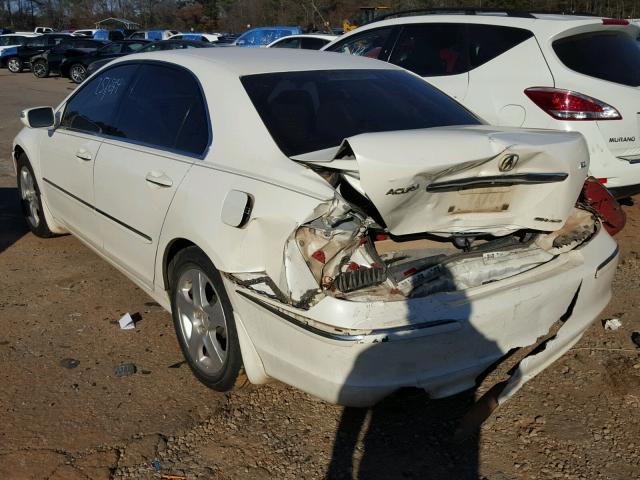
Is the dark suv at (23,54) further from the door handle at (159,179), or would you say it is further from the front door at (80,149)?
the door handle at (159,179)

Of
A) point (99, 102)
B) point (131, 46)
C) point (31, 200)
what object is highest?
point (99, 102)

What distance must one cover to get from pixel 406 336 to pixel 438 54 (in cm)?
437

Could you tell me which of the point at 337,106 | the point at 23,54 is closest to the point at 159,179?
the point at 337,106

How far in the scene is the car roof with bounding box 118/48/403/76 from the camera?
140 inches

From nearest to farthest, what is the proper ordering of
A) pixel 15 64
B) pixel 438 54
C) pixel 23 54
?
pixel 438 54 → pixel 23 54 → pixel 15 64

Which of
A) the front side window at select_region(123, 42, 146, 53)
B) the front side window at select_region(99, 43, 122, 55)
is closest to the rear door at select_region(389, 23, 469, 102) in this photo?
the front side window at select_region(123, 42, 146, 53)

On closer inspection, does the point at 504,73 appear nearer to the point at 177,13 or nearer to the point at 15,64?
the point at 15,64

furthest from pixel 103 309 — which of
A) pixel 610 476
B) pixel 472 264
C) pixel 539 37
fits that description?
pixel 539 37

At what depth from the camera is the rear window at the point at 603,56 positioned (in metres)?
5.38

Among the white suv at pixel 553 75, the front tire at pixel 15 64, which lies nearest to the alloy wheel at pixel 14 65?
the front tire at pixel 15 64

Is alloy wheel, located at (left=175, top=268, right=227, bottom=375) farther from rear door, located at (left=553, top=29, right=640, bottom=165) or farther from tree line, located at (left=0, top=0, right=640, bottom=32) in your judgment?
tree line, located at (left=0, top=0, right=640, bottom=32)

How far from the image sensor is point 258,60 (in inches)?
146

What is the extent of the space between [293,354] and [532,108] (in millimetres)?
3514

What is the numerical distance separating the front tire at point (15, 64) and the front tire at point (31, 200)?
83.1 feet
